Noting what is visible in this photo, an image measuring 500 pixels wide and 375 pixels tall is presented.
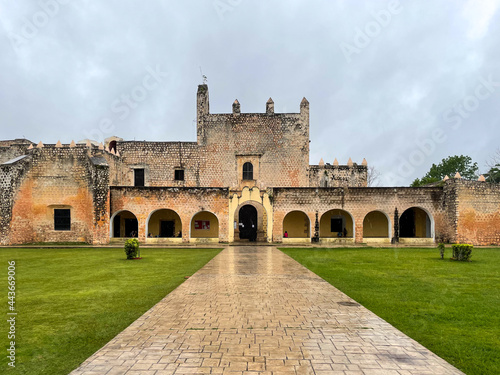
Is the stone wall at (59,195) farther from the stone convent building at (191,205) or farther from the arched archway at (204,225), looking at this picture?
the arched archway at (204,225)

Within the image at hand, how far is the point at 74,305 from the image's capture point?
671cm

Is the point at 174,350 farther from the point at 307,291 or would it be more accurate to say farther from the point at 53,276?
the point at 53,276

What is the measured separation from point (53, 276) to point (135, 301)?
449cm

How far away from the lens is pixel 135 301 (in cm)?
708

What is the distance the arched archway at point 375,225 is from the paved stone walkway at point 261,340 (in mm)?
19059

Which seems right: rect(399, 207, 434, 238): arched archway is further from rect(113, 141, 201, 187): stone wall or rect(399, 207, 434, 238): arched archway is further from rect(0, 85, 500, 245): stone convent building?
rect(113, 141, 201, 187): stone wall

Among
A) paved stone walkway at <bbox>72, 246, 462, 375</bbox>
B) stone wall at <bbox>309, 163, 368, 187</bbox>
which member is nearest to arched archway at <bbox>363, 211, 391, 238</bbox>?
stone wall at <bbox>309, 163, 368, 187</bbox>

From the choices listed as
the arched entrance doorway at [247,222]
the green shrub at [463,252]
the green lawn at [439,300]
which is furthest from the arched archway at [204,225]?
the green shrub at [463,252]

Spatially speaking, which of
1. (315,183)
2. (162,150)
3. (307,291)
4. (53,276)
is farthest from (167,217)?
(307,291)

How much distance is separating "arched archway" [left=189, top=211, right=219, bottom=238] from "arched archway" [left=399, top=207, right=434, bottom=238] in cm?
1351

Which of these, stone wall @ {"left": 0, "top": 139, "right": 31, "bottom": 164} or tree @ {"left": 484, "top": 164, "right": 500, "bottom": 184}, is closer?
stone wall @ {"left": 0, "top": 139, "right": 31, "bottom": 164}

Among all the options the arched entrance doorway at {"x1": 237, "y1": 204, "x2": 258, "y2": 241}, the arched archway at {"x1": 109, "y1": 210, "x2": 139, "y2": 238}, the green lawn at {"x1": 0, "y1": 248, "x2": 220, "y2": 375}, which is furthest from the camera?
the arched entrance doorway at {"x1": 237, "y1": 204, "x2": 258, "y2": 241}

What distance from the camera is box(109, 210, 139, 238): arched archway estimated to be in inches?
984

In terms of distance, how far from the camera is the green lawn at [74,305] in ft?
14.4
